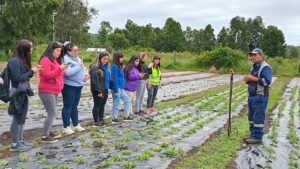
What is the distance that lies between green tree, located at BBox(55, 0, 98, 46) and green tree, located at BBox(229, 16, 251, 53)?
34905 mm

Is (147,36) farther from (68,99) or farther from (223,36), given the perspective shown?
(68,99)

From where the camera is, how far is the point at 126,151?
18.0ft

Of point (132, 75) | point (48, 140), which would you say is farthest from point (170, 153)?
point (132, 75)

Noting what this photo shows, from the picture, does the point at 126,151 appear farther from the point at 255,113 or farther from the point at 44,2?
the point at 44,2

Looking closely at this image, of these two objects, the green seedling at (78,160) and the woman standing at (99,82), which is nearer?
the green seedling at (78,160)

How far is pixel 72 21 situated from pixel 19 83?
44.4m

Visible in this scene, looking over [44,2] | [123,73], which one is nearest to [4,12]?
[44,2]

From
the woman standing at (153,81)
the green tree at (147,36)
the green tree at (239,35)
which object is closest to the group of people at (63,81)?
the woman standing at (153,81)

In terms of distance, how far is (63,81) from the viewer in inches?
242

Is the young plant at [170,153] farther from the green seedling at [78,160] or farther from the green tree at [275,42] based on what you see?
the green tree at [275,42]

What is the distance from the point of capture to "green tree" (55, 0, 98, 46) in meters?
47.1

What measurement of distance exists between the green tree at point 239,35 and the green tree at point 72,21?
1374 inches

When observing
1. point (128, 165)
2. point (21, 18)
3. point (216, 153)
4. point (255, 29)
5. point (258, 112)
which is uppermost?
point (255, 29)

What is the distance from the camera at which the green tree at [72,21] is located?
155ft
